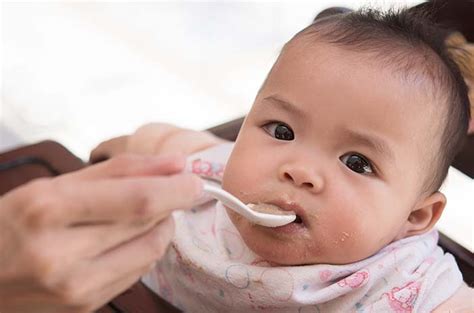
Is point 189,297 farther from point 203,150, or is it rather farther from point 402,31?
point 402,31

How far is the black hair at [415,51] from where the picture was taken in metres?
0.76

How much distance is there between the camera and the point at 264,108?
781 millimetres

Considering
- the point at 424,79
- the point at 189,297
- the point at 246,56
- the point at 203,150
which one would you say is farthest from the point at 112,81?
the point at 424,79

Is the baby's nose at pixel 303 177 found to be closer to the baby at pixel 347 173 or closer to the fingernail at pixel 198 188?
the baby at pixel 347 173

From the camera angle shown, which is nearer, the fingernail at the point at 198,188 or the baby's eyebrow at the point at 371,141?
the fingernail at the point at 198,188

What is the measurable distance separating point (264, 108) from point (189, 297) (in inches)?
9.9

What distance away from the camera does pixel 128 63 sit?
203 cm

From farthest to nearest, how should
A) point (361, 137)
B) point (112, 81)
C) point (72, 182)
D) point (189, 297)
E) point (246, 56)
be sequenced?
point (246, 56) < point (112, 81) < point (189, 297) < point (361, 137) < point (72, 182)

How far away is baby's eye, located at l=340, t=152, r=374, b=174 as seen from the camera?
2.43ft

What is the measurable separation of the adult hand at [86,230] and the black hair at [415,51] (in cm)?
33

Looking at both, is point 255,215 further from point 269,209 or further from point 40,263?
point 40,263

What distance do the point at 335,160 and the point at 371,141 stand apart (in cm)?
4

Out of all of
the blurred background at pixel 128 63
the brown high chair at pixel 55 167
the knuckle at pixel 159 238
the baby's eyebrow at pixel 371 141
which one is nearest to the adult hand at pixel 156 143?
the brown high chair at pixel 55 167

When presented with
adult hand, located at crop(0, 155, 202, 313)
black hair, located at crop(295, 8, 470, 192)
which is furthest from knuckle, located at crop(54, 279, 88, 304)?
black hair, located at crop(295, 8, 470, 192)
